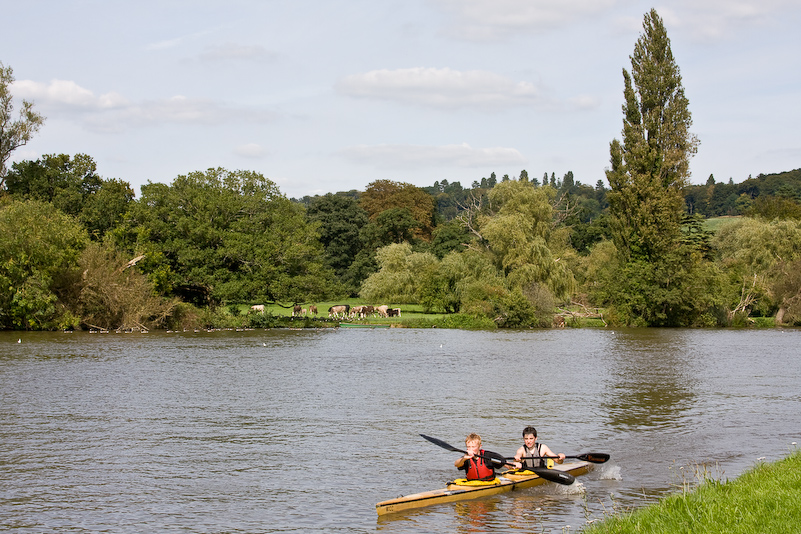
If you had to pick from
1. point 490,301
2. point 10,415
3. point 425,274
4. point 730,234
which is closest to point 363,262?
point 425,274

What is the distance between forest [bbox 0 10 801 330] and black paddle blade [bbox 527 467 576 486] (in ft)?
118

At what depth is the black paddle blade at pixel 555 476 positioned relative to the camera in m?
13.0

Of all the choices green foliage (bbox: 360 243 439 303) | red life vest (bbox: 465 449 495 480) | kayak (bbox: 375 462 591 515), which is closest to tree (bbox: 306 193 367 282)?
green foliage (bbox: 360 243 439 303)

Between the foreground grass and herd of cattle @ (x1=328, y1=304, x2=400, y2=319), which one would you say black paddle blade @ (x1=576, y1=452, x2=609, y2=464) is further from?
herd of cattle @ (x1=328, y1=304, x2=400, y2=319)

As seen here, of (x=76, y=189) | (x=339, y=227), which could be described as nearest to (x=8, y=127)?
(x=76, y=189)

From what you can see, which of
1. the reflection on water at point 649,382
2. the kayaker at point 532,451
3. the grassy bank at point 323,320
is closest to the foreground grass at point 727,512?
the kayaker at point 532,451

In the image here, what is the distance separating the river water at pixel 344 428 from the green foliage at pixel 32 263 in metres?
5.29

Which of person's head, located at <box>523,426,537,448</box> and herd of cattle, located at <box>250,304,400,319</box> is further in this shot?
herd of cattle, located at <box>250,304,400,319</box>

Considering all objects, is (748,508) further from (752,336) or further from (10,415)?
(752,336)

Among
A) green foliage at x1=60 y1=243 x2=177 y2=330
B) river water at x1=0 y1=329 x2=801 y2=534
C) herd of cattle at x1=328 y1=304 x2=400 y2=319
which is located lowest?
river water at x1=0 y1=329 x2=801 y2=534

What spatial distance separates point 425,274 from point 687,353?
87.2ft

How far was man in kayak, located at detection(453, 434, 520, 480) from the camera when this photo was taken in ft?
43.2

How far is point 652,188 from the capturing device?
53656 mm

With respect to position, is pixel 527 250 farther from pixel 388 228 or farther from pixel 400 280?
pixel 388 228
